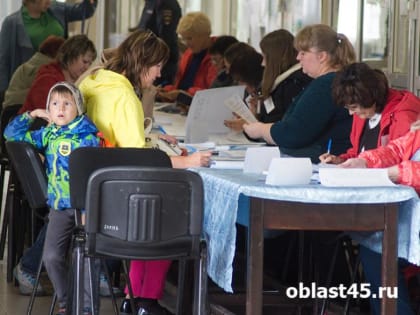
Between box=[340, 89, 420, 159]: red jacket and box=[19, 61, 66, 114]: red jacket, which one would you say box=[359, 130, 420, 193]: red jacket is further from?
box=[19, 61, 66, 114]: red jacket

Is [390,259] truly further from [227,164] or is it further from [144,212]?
[227,164]

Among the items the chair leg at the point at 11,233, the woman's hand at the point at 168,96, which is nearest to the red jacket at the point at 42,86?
the chair leg at the point at 11,233

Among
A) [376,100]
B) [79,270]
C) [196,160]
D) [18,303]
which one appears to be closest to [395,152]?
[376,100]

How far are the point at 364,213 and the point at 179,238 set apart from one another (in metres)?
0.71

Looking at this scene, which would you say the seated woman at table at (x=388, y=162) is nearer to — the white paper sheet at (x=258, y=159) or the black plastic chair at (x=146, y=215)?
the white paper sheet at (x=258, y=159)

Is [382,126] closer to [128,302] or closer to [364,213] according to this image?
[364,213]

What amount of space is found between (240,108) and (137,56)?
45.4 inches

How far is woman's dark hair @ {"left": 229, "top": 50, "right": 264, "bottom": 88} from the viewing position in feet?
22.2

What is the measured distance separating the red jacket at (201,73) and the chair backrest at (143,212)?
14.6ft

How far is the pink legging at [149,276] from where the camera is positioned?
5137mm

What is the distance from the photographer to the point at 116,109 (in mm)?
5074

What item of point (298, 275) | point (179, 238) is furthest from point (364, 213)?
point (298, 275)

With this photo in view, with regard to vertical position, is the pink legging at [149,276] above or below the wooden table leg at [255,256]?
below

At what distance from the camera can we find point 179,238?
4223 millimetres
